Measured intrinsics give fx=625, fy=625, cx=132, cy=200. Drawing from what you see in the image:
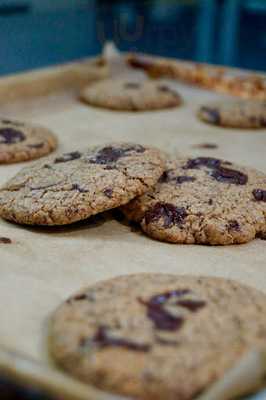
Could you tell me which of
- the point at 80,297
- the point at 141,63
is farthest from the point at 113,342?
the point at 141,63

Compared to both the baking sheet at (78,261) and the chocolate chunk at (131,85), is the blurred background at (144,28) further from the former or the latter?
the baking sheet at (78,261)

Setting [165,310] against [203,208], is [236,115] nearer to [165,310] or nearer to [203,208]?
[203,208]

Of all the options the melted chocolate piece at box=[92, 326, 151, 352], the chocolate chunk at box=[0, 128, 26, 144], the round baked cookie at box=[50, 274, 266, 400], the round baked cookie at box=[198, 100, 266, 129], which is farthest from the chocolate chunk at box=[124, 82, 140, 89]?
the melted chocolate piece at box=[92, 326, 151, 352]

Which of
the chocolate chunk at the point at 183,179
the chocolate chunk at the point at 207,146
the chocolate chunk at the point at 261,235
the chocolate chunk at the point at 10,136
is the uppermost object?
the chocolate chunk at the point at 183,179

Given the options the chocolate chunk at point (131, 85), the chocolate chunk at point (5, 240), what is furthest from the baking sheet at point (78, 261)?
the chocolate chunk at point (131, 85)

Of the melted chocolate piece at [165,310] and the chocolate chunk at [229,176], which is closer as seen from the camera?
the melted chocolate piece at [165,310]

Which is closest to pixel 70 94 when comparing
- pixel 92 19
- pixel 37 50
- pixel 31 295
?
pixel 37 50

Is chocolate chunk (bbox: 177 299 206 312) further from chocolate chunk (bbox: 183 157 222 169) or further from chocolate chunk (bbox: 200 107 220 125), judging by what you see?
chocolate chunk (bbox: 200 107 220 125)
